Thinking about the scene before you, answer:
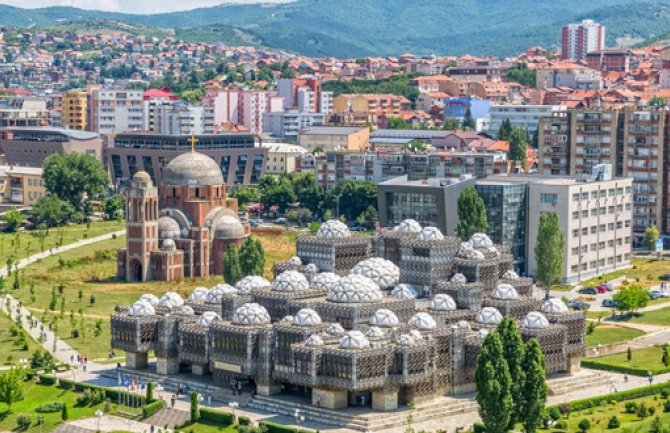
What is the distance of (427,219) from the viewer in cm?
12044

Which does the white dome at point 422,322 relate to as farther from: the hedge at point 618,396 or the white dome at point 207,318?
the white dome at point 207,318

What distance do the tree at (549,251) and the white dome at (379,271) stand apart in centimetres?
2087

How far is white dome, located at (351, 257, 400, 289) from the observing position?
298ft

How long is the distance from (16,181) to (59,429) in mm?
83905

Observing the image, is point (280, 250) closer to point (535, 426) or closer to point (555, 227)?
point (555, 227)

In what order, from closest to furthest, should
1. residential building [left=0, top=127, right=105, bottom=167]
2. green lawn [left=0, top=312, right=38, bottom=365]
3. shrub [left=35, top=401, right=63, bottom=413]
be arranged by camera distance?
1. shrub [left=35, top=401, right=63, bottom=413]
2. green lawn [left=0, top=312, right=38, bottom=365]
3. residential building [left=0, top=127, right=105, bottom=167]

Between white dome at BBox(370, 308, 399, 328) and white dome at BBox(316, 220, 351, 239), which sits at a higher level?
white dome at BBox(316, 220, 351, 239)

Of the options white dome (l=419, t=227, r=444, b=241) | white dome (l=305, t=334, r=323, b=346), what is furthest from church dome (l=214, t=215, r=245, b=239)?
white dome (l=305, t=334, r=323, b=346)

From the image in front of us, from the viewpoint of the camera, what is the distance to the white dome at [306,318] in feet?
263

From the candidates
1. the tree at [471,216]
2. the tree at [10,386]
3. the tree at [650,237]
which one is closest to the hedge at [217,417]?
the tree at [10,386]

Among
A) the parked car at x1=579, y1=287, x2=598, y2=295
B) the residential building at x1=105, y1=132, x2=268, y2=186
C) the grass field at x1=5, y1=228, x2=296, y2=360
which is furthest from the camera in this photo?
the residential building at x1=105, y1=132, x2=268, y2=186

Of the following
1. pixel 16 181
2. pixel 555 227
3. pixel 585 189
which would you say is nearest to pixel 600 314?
pixel 555 227

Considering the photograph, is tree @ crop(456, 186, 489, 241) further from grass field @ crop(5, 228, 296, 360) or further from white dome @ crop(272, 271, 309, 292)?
white dome @ crop(272, 271, 309, 292)

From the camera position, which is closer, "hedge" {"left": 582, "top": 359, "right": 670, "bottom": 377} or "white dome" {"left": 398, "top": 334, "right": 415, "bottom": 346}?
"white dome" {"left": 398, "top": 334, "right": 415, "bottom": 346}
